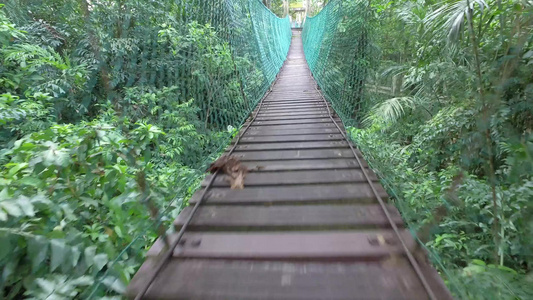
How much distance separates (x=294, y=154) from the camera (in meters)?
1.91

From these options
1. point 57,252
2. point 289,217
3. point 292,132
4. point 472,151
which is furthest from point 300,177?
point 472,151

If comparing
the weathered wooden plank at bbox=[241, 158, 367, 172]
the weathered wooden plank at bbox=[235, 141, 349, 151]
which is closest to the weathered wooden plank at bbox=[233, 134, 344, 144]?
the weathered wooden plank at bbox=[235, 141, 349, 151]

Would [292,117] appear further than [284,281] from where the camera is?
Yes

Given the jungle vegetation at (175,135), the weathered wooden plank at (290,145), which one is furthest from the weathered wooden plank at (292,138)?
the jungle vegetation at (175,135)

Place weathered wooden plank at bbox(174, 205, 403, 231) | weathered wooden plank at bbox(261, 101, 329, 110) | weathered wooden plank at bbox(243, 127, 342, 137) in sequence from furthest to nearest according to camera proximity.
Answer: weathered wooden plank at bbox(261, 101, 329, 110), weathered wooden plank at bbox(243, 127, 342, 137), weathered wooden plank at bbox(174, 205, 403, 231)

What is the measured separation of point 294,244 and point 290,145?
1.19m

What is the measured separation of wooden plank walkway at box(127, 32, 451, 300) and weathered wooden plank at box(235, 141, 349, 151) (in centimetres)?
28

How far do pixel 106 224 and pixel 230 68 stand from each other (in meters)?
2.30

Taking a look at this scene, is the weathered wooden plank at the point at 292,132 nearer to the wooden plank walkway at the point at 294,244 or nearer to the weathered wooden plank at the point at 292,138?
the weathered wooden plank at the point at 292,138

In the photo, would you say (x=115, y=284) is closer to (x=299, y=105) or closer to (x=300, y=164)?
(x=300, y=164)

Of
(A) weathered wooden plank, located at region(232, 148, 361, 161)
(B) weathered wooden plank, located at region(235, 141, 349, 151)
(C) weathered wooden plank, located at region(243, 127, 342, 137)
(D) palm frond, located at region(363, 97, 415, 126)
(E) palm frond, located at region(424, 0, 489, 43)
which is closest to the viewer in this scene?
(E) palm frond, located at region(424, 0, 489, 43)

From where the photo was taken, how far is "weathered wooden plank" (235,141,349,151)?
2.00 metres

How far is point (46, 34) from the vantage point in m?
2.63

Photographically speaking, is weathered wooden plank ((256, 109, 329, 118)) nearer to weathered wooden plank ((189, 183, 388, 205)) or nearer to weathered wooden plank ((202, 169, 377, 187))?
weathered wooden plank ((202, 169, 377, 187))
